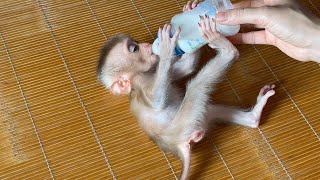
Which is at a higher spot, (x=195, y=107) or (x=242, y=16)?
(x=242, y=16)

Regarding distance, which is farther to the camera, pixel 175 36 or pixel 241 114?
pixel 241 114

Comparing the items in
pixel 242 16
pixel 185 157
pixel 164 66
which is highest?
pixel 242 16

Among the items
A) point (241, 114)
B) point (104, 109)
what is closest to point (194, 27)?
point (241, 114)

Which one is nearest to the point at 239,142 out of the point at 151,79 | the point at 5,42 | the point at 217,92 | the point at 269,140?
the point at 269,140

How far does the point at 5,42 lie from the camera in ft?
6.07

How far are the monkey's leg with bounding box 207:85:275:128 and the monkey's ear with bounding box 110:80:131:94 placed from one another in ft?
0.90

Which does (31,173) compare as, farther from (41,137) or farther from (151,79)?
(151,79)

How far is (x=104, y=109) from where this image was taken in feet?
5.47

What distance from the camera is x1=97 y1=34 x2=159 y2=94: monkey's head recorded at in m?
1.60

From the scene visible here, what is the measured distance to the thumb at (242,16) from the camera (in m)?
1.24

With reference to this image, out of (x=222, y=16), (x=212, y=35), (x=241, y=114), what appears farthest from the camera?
(x=241, y=114)

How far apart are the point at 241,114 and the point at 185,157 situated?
0.26 meters

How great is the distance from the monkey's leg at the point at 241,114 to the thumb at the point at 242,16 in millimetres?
399

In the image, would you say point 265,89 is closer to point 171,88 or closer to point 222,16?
point 171,88
